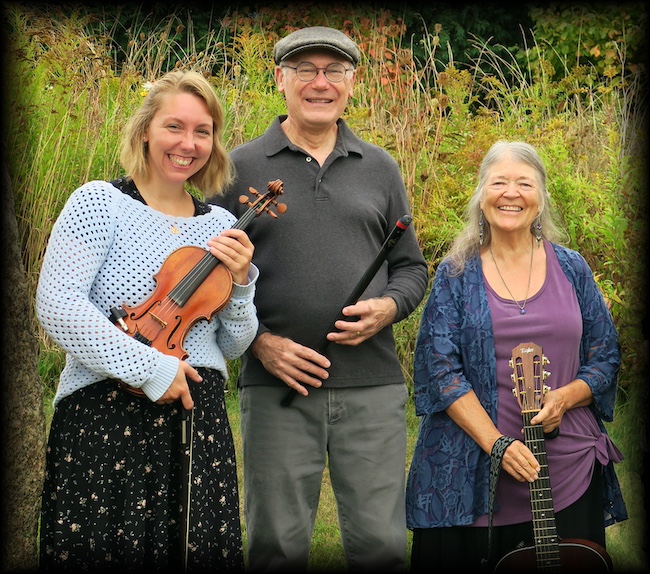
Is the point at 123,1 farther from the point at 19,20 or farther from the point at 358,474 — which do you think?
the point at 358,474

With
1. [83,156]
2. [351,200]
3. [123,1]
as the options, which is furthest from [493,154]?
[123,1]

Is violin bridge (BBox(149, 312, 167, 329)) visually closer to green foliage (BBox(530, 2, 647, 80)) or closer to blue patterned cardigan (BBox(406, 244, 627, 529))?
blue patterned cardigan (BBox(406, 244, 627, 529))

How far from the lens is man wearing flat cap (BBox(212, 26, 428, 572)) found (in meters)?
2.98

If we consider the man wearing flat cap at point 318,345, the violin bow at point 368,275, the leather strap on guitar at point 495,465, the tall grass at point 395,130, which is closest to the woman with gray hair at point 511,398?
the leather strap on guitar at point 495,465

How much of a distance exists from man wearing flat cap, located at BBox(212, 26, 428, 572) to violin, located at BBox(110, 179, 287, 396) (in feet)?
1.47

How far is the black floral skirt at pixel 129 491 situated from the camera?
2443 mm

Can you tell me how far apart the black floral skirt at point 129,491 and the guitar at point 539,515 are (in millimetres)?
952

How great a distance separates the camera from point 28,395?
118 inches

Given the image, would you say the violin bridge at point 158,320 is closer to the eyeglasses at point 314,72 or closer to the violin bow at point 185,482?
the violin bow at point 185,482

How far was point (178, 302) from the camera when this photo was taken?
8.21 feet

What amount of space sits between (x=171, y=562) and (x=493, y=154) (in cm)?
173

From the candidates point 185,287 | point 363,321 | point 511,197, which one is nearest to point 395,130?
point 511,197

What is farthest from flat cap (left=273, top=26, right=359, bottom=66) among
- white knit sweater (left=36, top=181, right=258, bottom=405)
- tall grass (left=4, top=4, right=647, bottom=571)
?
tall grass (left=4, top=4, right=647, bottom=571)

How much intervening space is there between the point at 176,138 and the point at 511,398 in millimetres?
1362
